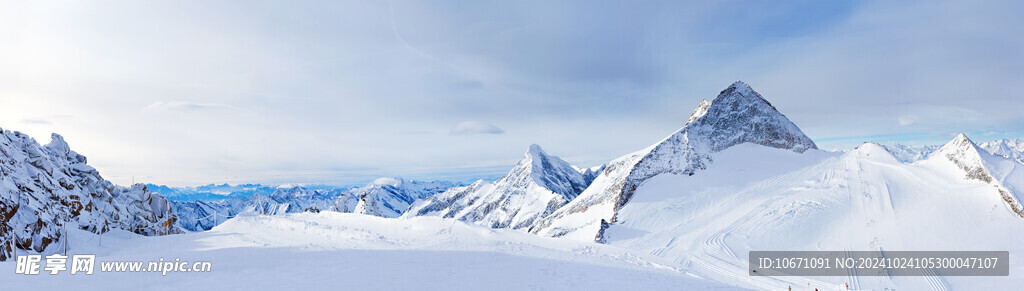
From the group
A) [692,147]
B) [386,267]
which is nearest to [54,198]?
[386,267]

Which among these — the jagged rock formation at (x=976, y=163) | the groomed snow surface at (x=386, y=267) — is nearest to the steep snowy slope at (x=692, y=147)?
the jagged rock formation at (x=976, y=163)

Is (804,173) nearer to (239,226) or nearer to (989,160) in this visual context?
(989,160)

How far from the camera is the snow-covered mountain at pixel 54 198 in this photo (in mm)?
35834

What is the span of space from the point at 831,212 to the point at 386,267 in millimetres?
64443

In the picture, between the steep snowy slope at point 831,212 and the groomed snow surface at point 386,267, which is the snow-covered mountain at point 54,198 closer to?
the groomed snow surface at point 386,267

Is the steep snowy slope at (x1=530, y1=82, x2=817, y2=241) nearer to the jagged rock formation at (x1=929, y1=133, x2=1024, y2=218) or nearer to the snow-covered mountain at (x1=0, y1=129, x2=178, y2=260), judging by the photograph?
the jagged rock formation at (x1=929, y1=133, x2=1024, y2=218)

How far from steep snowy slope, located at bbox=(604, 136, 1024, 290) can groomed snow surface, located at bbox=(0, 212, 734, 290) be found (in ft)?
66.8

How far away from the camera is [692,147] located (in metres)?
81.8

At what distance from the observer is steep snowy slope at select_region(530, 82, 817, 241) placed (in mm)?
78562

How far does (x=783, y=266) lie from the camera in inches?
1692

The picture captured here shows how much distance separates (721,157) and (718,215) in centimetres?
2412

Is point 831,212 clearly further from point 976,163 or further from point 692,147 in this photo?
point 692,147

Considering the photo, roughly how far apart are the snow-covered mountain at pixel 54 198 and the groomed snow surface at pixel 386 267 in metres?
17.9

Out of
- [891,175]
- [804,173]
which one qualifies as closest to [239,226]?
[804,173]
